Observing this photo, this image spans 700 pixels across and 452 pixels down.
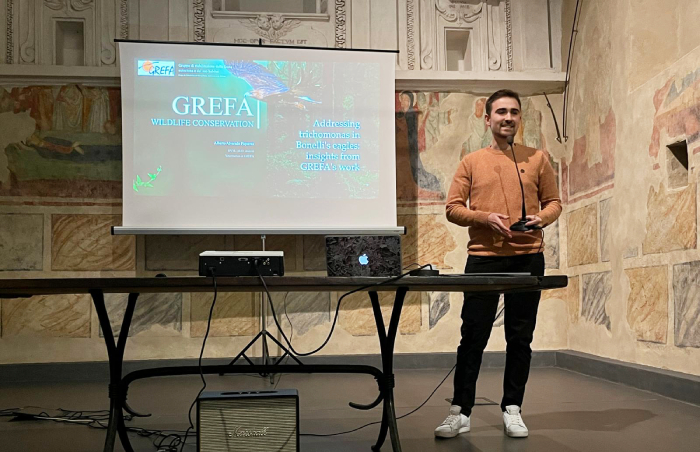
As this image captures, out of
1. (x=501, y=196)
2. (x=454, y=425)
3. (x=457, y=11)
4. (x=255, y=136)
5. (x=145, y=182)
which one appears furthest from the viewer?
(x=457, y=11)

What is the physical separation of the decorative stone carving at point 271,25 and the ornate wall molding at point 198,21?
14.2 inches

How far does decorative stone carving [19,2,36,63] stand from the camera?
605cm

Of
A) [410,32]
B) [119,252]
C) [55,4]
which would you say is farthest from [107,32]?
[410,32]

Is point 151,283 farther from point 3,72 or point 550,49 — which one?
point 550,49

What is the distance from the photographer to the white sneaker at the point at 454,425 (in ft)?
10.1

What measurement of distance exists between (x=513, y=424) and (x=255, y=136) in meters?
3.62

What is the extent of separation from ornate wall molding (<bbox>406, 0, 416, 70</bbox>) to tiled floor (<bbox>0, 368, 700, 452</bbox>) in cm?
287

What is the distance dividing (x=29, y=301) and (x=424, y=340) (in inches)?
138

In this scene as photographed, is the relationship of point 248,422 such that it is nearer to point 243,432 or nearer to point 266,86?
point 243,432

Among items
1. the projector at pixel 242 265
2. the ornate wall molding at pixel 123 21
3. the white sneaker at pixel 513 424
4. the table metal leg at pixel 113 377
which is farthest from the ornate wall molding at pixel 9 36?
the white sneaker at pixel 513 424

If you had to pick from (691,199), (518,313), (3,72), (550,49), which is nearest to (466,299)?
(518,313)

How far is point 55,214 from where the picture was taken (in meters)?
6.00

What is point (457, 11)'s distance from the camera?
21.2 ft

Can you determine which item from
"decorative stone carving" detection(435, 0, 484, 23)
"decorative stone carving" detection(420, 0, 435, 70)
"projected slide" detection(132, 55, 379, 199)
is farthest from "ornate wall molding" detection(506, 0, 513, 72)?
"projected slide" detection(132, 55, 379, 199)
